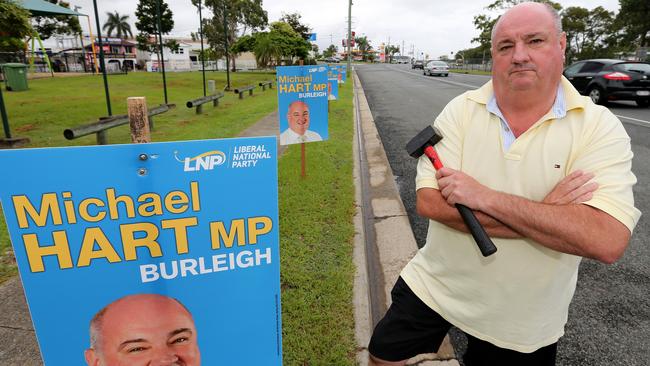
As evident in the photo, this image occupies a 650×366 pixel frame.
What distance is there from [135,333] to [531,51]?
175 centimetres

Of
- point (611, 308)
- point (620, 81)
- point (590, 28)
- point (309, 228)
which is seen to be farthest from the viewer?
point (590, 28)

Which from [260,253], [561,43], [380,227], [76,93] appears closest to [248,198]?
[260,253]

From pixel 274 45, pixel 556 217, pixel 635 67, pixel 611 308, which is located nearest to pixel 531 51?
pixel 556 217

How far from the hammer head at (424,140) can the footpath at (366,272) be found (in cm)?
137

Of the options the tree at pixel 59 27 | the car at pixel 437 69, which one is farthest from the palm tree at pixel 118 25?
the car at pixel 437 69

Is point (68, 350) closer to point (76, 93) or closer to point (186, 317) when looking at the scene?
point (186, 317)

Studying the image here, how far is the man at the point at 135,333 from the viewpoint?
4.52 feet

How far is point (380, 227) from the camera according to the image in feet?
14.5

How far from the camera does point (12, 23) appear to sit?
7844 mm

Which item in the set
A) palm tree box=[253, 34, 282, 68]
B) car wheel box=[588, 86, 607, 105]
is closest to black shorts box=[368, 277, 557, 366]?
Answer: car wheel box=[588, 86, 607, 105]

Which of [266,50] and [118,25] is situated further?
[118,25]

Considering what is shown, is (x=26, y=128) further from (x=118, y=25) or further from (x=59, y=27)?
(x=118, y=25)

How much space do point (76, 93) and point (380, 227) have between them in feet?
57.2

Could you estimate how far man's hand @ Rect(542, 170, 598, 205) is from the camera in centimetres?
140
